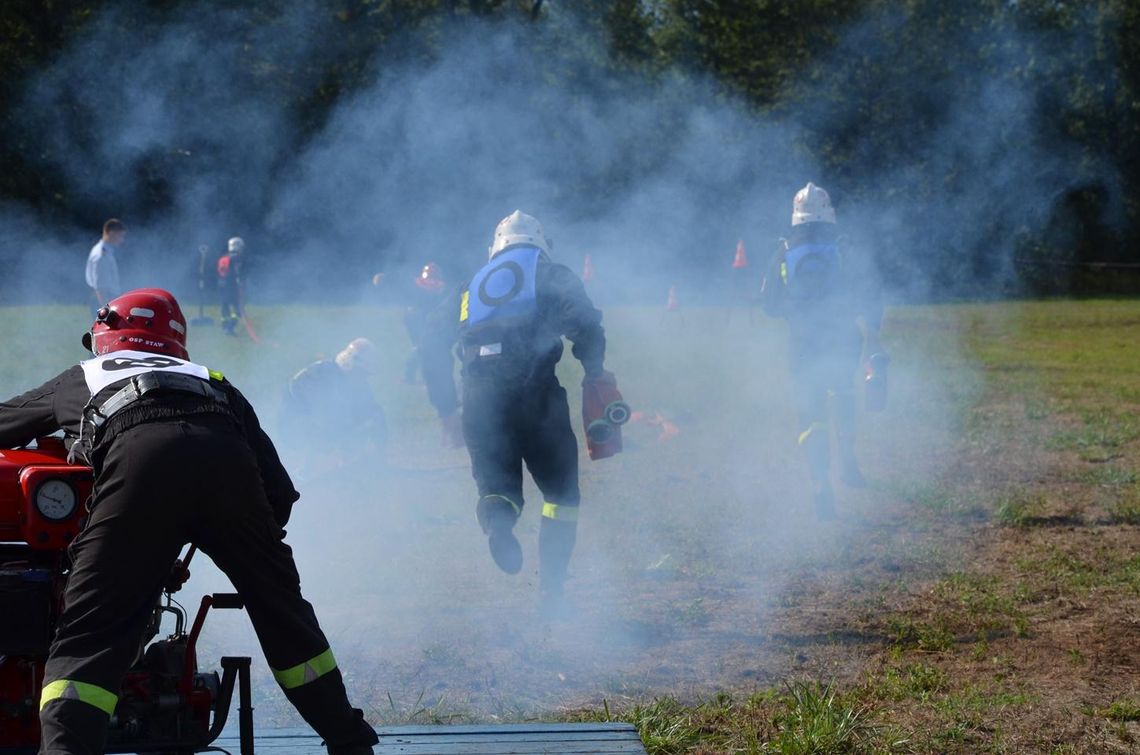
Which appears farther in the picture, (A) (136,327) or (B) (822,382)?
(B) (822,382)

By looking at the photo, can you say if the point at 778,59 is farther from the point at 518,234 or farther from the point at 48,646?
the point at 48,646

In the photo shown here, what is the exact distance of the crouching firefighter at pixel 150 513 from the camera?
318 cm

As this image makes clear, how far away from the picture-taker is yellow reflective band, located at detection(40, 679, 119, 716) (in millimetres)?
3109

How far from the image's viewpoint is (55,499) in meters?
3.38

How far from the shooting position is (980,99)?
30.0ft

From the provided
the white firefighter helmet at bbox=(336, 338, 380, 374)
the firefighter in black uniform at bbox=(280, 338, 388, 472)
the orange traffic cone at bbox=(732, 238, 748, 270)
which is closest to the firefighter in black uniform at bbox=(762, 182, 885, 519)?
the white firefighter helmet at bbox=(336, 338, 380, 374)

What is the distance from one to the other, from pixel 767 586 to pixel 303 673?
341 centimetres

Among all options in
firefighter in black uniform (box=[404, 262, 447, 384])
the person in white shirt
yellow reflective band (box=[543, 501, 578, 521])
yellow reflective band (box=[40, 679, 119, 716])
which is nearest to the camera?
yellow reflective band (box=[40, 679, 119, 716])

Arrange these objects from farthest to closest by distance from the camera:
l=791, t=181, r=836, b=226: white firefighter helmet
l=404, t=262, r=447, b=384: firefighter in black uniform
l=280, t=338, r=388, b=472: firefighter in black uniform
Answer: l=404, t=262, r=447, b=384: firefighter in black uniform, l=280, t=338, r=388, b=472: firefighter in black uniform, l=791, t=181, r=836, b=226: white firefighter helmet

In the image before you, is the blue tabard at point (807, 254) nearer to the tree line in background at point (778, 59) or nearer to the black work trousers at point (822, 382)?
the black work trousers at point (822, 382)

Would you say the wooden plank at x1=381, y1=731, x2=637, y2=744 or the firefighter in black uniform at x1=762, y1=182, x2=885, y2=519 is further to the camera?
the firefighter in black uniform at x1=762, y1=182, x2=885, y2=519

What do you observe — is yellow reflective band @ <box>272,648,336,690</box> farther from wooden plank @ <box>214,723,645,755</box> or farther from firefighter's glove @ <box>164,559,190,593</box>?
wooden plank @ <box>214,723,645,755</box>

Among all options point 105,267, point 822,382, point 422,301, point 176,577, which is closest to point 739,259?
point 422,301

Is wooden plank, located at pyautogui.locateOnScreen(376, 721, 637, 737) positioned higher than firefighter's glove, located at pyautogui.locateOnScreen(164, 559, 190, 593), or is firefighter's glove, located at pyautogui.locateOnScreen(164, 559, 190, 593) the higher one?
firefighter's glove, located at pyautogui.locateOnScreen(164, 559, 190, 593)
